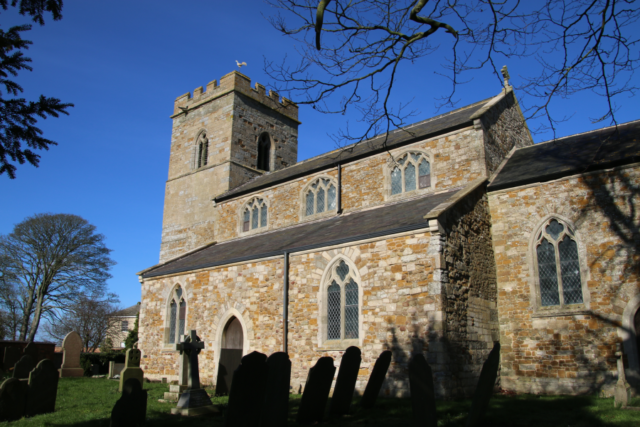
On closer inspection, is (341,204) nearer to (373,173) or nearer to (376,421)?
(373,173)

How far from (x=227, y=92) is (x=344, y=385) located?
21137 millimetres

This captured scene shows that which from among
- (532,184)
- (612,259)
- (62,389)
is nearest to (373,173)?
(532,184)

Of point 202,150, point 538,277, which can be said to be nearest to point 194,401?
point 538,277

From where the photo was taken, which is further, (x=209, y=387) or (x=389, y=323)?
(x=209, y=387)

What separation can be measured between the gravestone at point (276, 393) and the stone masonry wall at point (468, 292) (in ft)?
16.2

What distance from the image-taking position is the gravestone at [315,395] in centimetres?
798

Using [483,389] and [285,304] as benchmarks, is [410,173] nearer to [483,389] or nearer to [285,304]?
[285,304]

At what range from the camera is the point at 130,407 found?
7.60m

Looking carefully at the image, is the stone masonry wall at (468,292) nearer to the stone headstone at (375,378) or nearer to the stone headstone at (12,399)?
the stone headstone at (375,378)

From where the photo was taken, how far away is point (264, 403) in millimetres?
6898

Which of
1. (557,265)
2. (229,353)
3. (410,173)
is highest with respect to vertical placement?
(410,173)

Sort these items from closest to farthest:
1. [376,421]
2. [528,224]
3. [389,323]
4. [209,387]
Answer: [376,421], [389,323], [528,224], [209,387]

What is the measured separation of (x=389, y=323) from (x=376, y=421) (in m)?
3.69

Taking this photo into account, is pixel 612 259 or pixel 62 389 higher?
pixel 612 259
